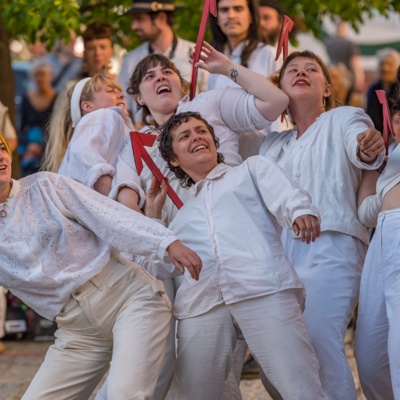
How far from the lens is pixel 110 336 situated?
493 centimetres

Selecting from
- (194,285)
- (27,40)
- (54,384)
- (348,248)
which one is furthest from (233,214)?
(27,40)

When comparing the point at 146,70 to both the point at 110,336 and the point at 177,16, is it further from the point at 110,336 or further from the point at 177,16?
the point at 177,16

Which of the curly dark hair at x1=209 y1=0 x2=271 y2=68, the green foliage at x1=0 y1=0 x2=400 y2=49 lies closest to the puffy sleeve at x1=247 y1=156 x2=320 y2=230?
the curly dark hair at x1=209 y1=0 x2=271 y2=68

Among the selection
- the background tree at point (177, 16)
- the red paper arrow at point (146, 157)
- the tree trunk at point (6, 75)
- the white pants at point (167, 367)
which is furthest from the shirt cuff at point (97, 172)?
the tree trunk at point (6, 75)

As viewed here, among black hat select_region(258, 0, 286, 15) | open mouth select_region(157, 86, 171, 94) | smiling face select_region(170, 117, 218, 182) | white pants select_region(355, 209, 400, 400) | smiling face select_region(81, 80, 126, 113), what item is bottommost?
white pants select_region(355, 209, 400, 400)

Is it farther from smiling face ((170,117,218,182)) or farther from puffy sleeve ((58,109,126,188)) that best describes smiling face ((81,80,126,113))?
smiling face ((170,117,218,182))

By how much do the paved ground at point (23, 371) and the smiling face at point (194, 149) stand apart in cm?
210

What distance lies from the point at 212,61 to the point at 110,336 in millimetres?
1563

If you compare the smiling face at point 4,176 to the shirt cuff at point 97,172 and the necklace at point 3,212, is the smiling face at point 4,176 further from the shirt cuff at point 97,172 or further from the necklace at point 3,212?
the shirt cuff at point 97,172

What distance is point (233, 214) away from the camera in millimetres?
4844

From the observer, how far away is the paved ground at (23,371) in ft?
22.4

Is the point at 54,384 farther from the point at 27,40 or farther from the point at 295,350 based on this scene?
the point at 27,40

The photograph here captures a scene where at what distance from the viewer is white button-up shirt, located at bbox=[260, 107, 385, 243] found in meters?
5.19

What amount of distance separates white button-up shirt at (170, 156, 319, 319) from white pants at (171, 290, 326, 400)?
0.20 feet
